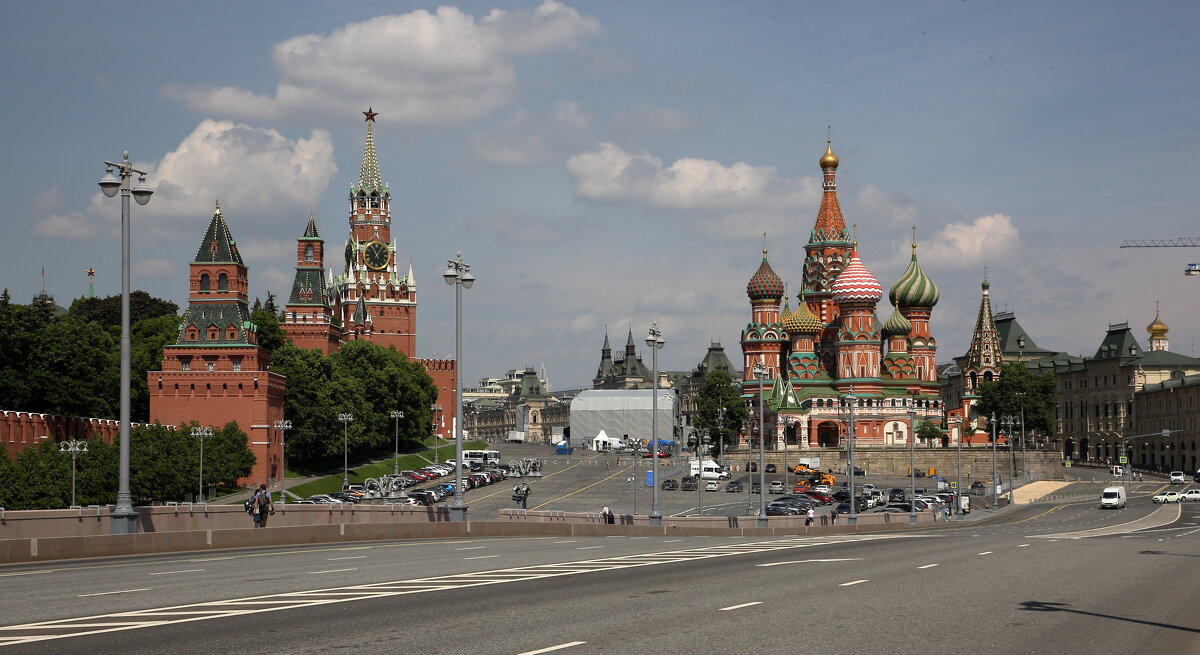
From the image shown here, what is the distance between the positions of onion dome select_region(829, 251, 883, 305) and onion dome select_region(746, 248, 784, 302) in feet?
33.5

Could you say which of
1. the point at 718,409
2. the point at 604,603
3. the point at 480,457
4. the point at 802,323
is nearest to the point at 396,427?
the point at 480,457

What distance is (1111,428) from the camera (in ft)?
641

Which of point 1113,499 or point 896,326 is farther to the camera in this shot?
point 896,326

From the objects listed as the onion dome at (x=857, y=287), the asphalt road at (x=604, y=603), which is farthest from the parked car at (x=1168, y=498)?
the asphalt road at (x=604, y=603)

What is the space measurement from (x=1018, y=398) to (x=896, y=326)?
18.8m

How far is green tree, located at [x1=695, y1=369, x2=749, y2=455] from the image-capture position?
167 m

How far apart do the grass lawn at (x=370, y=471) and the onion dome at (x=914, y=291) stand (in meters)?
59.3

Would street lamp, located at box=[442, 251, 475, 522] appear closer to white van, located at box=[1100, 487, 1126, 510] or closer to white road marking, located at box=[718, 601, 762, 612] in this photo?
white road marking, located at box=[718, 601, 762, 612]

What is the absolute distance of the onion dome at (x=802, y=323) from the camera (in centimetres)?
16712

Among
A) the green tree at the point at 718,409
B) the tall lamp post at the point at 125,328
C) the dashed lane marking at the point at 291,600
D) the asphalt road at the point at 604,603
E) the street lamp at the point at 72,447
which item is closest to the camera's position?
the asphalt road at the point at 604,603

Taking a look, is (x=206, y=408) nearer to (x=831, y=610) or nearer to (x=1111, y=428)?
(x=831, y=610)

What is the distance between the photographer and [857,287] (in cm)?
16175

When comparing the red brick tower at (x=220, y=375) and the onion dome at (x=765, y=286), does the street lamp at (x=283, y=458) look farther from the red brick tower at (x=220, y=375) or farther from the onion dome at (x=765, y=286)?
the onion dome at (x=765, y=286)

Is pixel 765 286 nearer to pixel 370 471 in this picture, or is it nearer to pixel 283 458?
pixel 370 471
